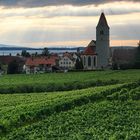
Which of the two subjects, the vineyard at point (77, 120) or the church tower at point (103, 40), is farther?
the church tower at point (103, 40)

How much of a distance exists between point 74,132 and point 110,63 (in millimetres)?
104475

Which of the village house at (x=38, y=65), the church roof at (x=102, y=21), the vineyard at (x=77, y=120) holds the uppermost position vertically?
the church roof at (x=102, y=21)

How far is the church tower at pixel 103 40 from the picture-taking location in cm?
12406

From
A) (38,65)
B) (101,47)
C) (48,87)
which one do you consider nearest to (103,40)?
(101,47)

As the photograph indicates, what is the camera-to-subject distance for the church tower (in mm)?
124062

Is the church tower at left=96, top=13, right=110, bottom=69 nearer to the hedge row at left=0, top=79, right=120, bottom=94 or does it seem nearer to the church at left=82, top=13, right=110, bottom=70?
the church at left=82, top=13, right=110, bottom=70

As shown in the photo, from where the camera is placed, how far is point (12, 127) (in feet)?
88.7

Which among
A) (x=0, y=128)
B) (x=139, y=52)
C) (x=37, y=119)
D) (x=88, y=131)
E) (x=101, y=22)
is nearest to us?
(x=88, y=131)

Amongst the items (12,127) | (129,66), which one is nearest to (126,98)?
(12,127)

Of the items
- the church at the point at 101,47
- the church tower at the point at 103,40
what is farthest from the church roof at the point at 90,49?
the church tower at the point at 103,40

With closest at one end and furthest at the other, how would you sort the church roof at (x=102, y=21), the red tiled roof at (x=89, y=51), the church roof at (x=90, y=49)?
the church roof at (x=102, y=21), the red tiled roof at (x=89, y=51), the church roof at (x=90, y=49)

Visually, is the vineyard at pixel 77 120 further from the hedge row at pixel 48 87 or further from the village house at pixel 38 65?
the village house at pixel 38 65

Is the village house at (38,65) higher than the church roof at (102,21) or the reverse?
the reverse

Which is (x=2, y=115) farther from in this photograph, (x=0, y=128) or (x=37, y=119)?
(x=0, y=128)
